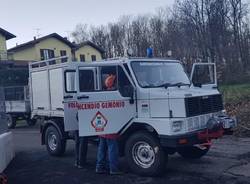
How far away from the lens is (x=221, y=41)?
166ft

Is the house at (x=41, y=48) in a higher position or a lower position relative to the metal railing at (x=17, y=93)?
higher

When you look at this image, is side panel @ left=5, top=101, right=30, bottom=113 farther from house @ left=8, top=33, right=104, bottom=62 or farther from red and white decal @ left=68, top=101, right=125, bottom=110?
house @ left=8, top=33, right=104, bottom=62

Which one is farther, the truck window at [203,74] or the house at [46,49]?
the house at [46,49]

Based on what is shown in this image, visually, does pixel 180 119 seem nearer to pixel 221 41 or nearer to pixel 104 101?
pixel 104 101

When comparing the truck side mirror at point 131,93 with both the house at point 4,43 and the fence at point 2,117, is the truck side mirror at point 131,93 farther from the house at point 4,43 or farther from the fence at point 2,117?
the house at point 4,43

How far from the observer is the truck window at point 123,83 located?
28.8 feet

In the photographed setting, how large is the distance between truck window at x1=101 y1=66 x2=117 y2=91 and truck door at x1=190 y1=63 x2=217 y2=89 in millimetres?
1944

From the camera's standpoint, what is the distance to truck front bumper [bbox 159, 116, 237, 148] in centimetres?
791

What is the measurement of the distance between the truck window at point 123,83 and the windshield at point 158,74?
0.78 ft

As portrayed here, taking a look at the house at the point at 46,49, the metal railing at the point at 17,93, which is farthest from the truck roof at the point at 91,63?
the house at the point at 46,49

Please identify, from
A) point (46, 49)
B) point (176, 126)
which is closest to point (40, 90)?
point (176, 126)

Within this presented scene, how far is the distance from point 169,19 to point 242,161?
1937 inches

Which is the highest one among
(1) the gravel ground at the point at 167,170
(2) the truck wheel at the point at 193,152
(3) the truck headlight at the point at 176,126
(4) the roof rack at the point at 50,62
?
(4) the roof rack at the point at 50,62

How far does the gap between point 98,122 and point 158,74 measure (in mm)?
1786
